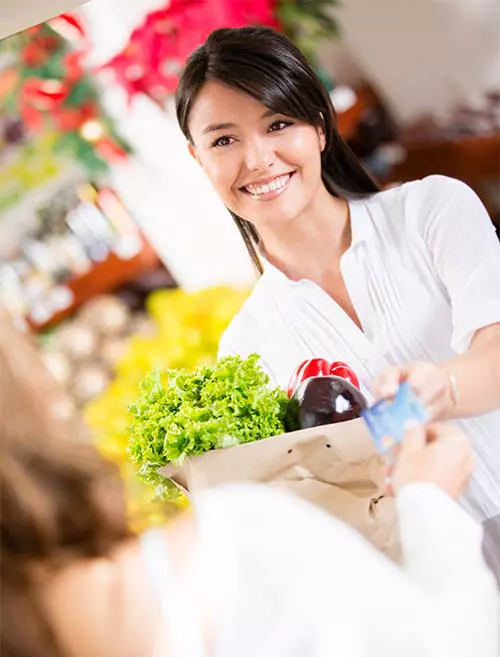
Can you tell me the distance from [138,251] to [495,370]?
116 cm

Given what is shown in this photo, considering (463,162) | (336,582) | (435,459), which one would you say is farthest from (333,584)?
(463,162)

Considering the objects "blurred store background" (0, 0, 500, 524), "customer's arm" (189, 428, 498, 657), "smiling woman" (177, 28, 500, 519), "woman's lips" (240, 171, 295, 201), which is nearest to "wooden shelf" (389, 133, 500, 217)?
"blurred store background" (0, 0, 500, 524)

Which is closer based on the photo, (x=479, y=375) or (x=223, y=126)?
(x=479, y=375)

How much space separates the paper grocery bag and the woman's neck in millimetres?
306

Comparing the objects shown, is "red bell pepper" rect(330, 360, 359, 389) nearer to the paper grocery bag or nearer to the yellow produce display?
the paper grocery bag

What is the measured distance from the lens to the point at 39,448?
0.88 m

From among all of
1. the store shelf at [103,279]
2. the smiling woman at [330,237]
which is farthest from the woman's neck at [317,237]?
the store shelf at [103,279]

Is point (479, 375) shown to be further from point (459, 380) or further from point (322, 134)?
point (322, 134)

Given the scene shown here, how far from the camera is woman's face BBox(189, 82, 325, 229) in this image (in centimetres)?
123

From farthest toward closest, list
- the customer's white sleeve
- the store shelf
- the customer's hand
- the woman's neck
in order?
1. the store shelf
2. the woman's neck
3. the customer's hand
4. the customer's white sleeve

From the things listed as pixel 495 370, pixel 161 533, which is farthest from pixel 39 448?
pixel 495 370

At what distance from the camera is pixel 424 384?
101 cm

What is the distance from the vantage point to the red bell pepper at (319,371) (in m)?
1.25

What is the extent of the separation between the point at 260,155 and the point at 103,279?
103cm
